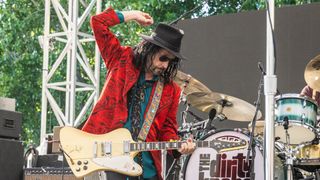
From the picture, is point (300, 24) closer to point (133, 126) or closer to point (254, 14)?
point (254, 14)

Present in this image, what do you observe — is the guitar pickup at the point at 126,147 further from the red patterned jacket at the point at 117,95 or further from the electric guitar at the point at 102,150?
the red patterned jacket at the point at 117,95

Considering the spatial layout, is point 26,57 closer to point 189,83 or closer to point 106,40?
point 189,83

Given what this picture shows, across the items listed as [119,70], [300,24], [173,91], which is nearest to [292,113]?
[173,91]

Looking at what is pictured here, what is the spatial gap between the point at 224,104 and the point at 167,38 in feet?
7.28

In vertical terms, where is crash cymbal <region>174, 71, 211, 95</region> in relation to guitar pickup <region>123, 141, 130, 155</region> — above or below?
above

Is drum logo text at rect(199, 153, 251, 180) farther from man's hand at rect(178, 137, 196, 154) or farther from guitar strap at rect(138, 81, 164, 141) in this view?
guitar strap at rect(138, 81, 164, 141)

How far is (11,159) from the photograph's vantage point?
656 cm

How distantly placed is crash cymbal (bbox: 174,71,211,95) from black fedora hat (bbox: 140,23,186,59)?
1.92m

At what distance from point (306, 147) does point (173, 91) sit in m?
2.11

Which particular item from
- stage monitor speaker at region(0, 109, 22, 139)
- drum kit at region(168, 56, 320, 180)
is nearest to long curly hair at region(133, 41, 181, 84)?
drum kit at region(168, 56, 320, 180)

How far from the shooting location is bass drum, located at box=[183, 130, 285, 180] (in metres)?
5.96

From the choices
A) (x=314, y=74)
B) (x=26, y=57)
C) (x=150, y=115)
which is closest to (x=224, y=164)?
(x=314, y=74)

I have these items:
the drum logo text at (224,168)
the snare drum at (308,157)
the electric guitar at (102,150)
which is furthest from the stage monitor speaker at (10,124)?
the snare drum at (308,157)

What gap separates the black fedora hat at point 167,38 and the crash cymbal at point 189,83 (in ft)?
6.29
